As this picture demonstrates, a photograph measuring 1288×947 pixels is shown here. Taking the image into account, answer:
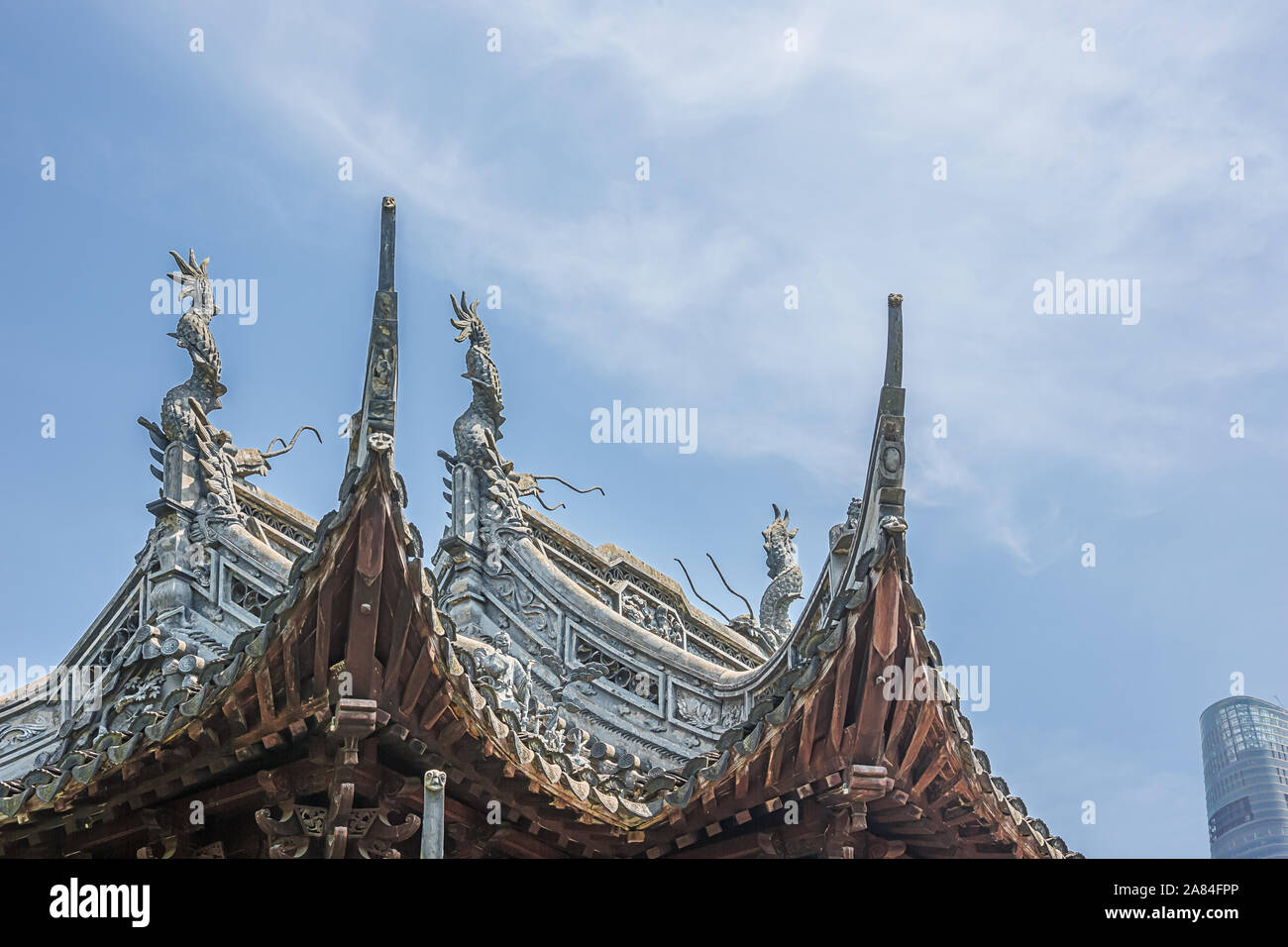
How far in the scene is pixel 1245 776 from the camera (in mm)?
59250

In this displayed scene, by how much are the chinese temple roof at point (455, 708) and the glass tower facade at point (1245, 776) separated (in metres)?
34.4

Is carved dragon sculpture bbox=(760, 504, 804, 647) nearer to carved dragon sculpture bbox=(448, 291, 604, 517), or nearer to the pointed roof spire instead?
carved dragon sculpture bbox=(448, 291, 604, 517)

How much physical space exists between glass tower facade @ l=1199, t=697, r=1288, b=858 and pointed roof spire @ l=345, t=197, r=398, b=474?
127 feet

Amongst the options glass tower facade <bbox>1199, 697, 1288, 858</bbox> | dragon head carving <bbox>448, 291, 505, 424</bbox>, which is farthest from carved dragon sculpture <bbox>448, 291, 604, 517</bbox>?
glass tower facade <bbox>1199, 697, 1288, 858</bbox>

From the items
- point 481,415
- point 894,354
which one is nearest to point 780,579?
point 481,415

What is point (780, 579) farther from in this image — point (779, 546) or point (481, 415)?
point (481, 415)

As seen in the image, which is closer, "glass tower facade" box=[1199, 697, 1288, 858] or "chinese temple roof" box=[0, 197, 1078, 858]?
"chinese temple roof" box=[0, 197, 1078, 858]

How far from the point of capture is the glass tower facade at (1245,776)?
50.4m

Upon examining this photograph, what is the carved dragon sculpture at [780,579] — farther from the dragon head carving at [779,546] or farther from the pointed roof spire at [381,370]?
the pointed roof spire at [381,370]

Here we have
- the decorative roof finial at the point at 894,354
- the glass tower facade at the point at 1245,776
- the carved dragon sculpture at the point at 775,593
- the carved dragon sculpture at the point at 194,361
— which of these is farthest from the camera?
the glass tower facade at the point at 1245,776

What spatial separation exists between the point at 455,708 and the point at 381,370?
2.01m

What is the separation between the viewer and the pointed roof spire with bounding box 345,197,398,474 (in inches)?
410

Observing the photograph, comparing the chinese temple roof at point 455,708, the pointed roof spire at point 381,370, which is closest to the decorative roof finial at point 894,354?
the chinese temple roof at point 455,708
